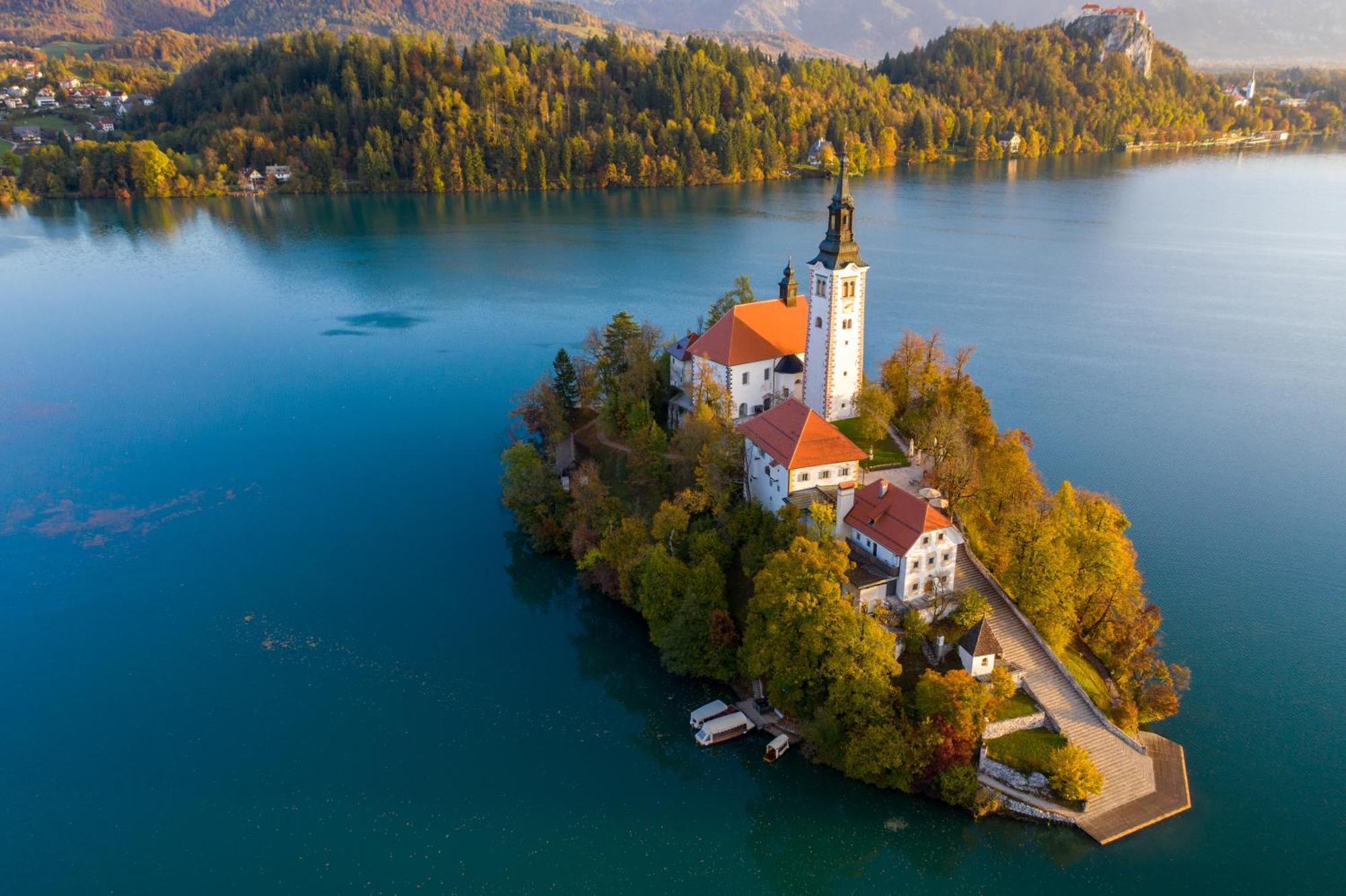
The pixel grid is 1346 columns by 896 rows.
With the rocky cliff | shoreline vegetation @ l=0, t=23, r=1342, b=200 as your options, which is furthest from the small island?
the rocky cliff

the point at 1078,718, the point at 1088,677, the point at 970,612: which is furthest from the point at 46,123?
the point at 1078,718

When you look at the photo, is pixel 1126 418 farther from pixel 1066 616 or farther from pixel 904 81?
pixel 904 81

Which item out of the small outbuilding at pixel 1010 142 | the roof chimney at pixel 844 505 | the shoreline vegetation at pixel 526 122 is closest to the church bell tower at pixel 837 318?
the roof chimney at pixel 844 505

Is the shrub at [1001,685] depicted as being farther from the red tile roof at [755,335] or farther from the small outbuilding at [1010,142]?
the small outbuilding at [1010,142]

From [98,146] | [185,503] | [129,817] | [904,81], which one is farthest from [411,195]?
[129,817]

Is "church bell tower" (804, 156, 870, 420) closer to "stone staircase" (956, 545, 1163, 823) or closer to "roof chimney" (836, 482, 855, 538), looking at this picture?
"roof chimney" (836, 482, 855, 538)

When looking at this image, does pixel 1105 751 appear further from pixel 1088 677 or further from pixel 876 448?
pixel 876 448

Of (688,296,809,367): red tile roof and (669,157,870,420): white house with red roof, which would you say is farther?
(688,296,809,367): red tile roof
